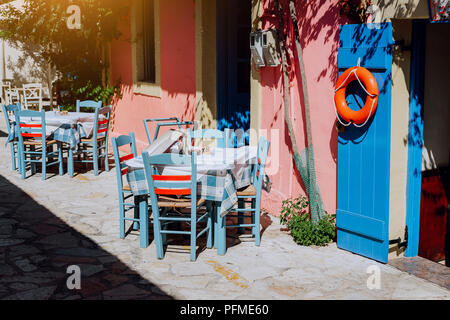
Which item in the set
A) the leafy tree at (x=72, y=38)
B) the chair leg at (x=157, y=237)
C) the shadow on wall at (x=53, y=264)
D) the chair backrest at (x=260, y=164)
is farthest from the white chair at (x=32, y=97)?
the chair leg at (x=157, y=237)

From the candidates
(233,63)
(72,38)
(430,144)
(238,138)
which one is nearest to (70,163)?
(233,63)

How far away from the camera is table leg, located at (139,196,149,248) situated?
5.50 meters

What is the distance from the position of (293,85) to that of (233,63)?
214 centimetres

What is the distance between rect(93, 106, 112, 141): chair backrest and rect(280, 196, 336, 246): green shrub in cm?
380

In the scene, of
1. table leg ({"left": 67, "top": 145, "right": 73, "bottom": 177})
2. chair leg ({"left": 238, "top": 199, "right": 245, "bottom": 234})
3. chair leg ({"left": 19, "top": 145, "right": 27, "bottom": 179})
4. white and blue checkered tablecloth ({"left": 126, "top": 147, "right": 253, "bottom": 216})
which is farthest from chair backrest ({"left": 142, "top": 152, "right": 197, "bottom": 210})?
chair leg ({"left": 19, "top": 145, "right": 27, "bottom": 179})

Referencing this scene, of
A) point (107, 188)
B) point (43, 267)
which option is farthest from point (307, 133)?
point (107, 188)

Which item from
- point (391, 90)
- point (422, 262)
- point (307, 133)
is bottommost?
point (422, 262)

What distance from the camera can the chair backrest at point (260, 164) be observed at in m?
5.68

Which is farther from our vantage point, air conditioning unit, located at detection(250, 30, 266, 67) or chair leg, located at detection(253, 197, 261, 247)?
air conditioning unit, located at detection(250, 30, 266, 67)

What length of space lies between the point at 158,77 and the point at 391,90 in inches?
227

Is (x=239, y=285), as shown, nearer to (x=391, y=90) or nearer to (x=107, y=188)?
(x=391, y=90)

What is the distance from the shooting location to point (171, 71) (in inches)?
379

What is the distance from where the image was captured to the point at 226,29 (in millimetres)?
8406

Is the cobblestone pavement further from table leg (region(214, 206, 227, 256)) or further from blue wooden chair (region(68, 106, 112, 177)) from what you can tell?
blue wooden chair (region(68, 106, 112, 177))
